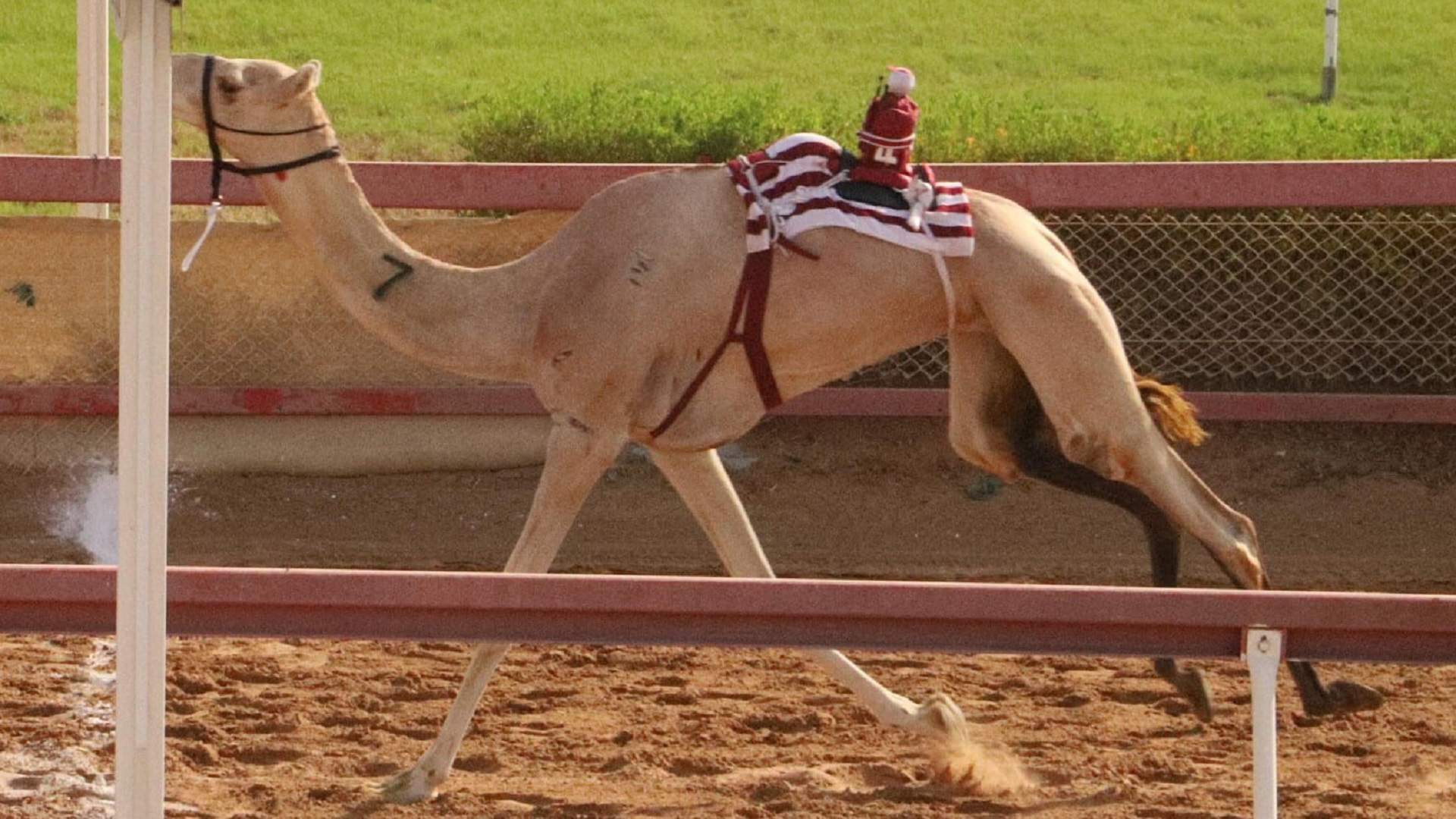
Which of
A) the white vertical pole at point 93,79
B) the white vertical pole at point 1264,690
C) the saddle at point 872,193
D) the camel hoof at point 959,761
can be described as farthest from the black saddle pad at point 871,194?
the white vertical pole at point 93,79

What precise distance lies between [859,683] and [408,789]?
129 centimetres

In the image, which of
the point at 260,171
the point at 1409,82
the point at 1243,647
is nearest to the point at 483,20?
the point at 1409,82

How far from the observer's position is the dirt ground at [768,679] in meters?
5.80

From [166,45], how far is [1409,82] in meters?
13.8

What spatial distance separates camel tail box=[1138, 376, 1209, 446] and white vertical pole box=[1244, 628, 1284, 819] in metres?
2.16

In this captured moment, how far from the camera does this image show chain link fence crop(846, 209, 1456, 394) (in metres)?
9.61

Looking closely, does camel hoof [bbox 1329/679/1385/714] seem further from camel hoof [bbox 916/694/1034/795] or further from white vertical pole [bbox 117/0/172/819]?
white vertical pole [bbox 117/0/172/819]

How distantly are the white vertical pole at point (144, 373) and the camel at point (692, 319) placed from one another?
7.05 feet

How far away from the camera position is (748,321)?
602 cm

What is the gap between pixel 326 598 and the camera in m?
4.07

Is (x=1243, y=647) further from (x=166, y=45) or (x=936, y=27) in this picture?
(x=936, y=27)

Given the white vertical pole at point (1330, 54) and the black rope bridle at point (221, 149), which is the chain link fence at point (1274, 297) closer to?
the black rope bridle at point (221, 149)

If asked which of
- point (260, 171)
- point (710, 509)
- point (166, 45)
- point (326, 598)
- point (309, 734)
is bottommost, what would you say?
point (309, 734)

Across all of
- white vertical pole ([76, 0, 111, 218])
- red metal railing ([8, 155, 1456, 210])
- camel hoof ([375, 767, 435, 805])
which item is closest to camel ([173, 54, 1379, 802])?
camel hoof ([375, 767, 435, 805])
